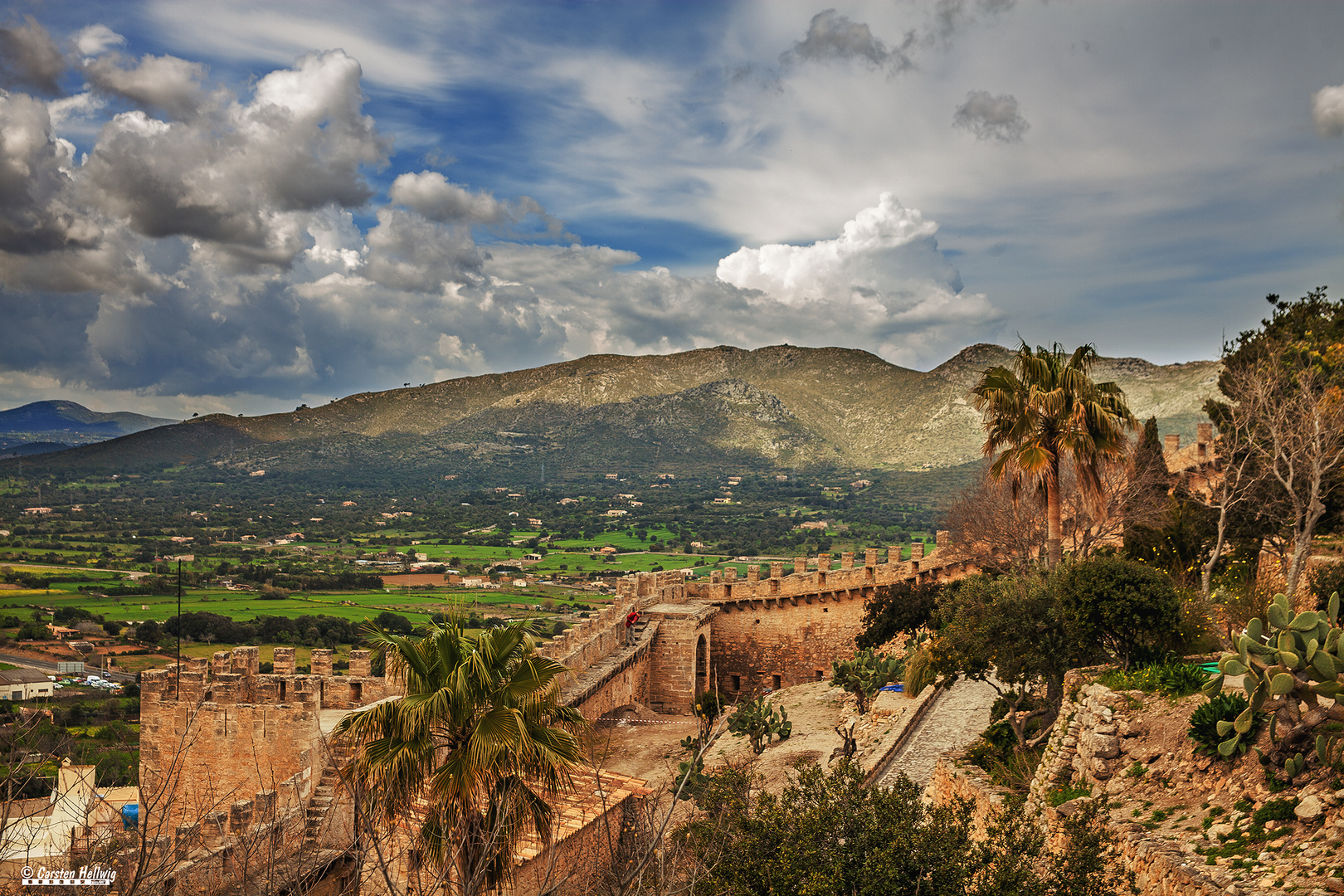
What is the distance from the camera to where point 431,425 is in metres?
170

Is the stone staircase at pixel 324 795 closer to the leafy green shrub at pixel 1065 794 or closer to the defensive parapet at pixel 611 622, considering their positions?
the defensive parapet at pixel 611 622

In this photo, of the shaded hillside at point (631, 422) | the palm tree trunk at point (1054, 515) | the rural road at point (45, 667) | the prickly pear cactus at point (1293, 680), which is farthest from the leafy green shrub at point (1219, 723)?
the shaded hillside at point (631, 422)

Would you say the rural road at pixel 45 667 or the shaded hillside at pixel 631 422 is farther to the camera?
the shaded hillside at pixel 631 422

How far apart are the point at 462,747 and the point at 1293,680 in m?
7.94

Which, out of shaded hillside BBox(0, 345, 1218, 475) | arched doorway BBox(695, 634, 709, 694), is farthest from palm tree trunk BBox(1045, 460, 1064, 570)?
shaded hillside BBox(0, 345, 1218, 475)

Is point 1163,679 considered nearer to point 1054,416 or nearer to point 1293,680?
point 1293,680

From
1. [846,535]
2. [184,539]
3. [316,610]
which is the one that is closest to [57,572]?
[184,539]

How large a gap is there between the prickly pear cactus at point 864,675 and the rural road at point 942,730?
1453 mm

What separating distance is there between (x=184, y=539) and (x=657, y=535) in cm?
5553

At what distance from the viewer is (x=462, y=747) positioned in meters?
8.16

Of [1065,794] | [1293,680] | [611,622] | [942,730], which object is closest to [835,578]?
[611,622]

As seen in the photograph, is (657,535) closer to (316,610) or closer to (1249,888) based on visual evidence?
(316,610)

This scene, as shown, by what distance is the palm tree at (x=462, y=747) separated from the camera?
791 cm

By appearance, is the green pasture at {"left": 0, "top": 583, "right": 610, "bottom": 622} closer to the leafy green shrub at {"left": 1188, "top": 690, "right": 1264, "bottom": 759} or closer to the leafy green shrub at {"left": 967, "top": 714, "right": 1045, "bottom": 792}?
the leafy green shrub at {"left": 967, "top": 714, "right": 1045, "bottom": 792}
